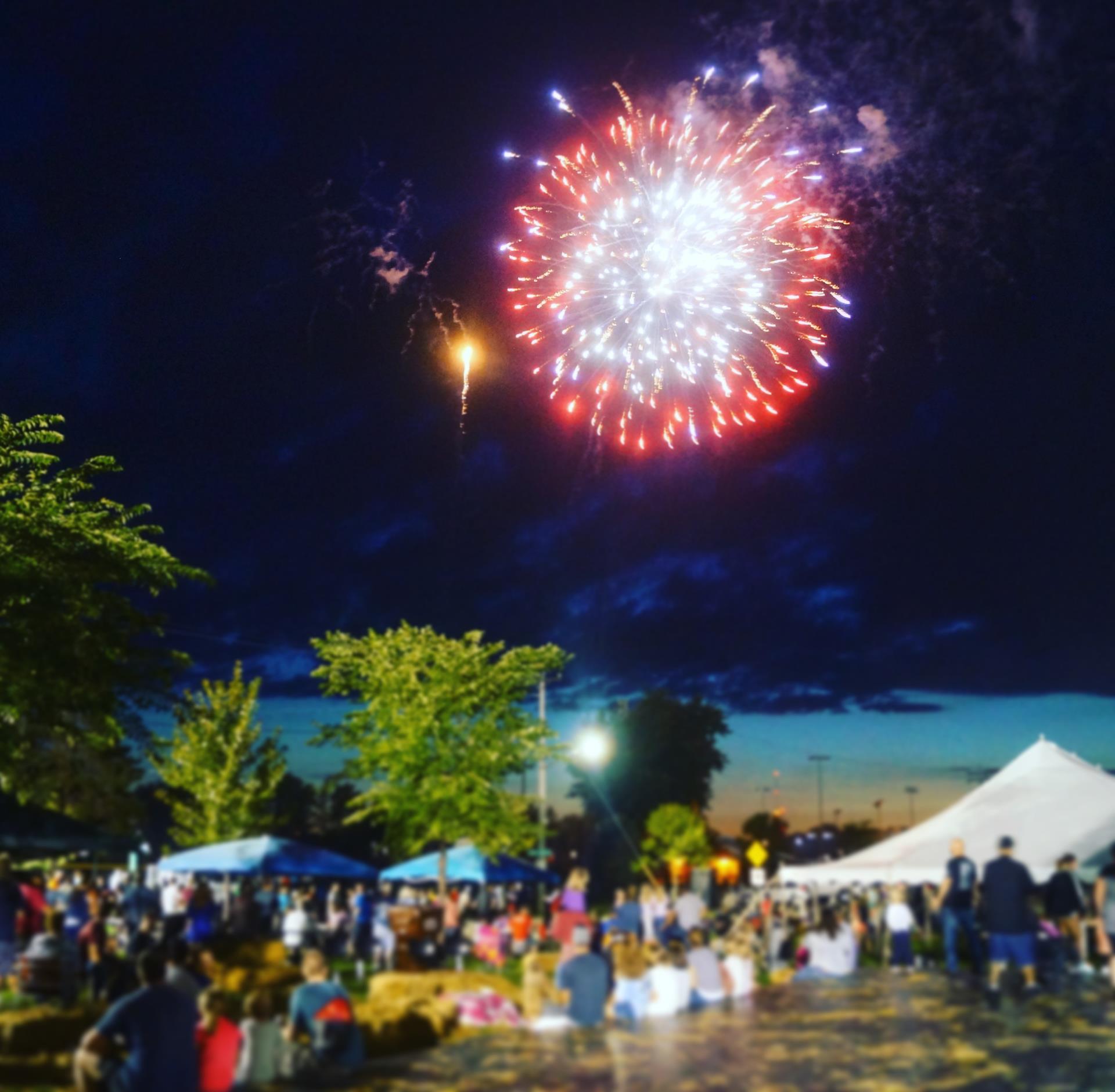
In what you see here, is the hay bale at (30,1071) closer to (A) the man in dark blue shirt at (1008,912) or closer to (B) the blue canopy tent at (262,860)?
(A) the man in dark blue shirt at (1008,912)

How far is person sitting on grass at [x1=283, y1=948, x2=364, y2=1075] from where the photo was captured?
28.9 feet

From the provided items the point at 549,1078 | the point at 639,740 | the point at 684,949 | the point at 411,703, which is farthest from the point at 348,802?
the point at 639,740

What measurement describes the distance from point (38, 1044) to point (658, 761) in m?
78.3

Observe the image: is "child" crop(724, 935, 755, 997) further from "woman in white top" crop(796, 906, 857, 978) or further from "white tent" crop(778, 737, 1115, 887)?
"white tent" crop(778, 737, 1115, 887)

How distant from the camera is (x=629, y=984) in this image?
41.4ft

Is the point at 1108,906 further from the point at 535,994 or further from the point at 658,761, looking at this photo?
the point at 658,761

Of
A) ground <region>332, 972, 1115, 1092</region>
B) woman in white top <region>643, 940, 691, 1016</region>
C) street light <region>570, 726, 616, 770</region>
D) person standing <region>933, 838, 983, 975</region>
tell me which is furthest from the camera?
street light <region>570, 726, 616, 770</region>

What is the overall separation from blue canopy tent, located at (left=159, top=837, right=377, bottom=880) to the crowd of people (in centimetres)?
67

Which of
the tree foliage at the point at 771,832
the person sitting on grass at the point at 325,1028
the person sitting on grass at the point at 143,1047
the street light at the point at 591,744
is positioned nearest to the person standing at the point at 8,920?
the person sitting on grass at the point at 325,1028

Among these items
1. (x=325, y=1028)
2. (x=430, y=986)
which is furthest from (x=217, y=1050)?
(x=430, y=986)

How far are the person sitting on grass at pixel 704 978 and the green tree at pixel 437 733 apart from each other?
1549 cm

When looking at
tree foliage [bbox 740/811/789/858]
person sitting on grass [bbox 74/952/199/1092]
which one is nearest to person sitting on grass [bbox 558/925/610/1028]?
person sitting on grass [bbox 74/952/199/1092]

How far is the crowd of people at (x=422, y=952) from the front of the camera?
25.5 feet

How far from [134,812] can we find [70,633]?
33356 mm
